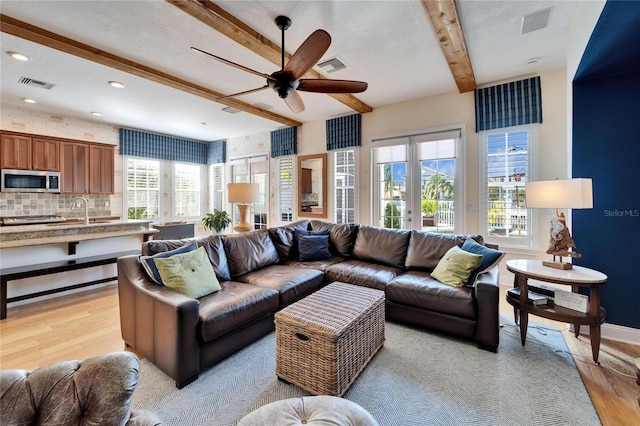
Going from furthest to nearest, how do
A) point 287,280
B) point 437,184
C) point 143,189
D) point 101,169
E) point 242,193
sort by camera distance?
1. point 143,189
2. point 101,169
3. point 437,184
4. point 242,193
5. point 287,280

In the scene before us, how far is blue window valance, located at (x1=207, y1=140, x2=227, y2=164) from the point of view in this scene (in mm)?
7293

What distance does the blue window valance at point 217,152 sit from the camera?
7.29 metres

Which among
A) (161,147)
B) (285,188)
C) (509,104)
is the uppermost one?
(161,147)

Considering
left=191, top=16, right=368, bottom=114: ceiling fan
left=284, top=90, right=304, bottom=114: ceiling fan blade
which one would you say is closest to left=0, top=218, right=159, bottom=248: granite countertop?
left=191, top=16, right=368, bottom=114: ceiling fan

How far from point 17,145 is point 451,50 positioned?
667 centimetres

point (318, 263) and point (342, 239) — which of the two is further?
point (342, 239)

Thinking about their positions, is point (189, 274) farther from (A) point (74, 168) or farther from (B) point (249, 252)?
(A) point (74, 168)

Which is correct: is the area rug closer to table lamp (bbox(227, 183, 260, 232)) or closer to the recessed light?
table lamp (bbox(227, 183, 260, 232))

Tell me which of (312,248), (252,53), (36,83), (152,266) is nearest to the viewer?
(152,266)

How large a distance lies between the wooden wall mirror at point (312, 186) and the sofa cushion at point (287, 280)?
258cm

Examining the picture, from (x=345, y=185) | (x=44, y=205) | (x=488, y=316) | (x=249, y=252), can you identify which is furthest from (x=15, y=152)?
(x=488, y=316)

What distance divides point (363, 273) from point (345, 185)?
2660 millimetres

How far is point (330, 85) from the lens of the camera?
8.23 feet

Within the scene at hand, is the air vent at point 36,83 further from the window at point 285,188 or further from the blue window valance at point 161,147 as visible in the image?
Answer: the window at point 285,188
